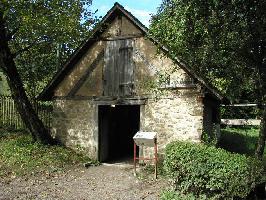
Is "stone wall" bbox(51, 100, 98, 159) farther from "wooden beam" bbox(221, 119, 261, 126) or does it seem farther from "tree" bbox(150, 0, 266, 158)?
"wooden beam" bbox(221, 119, 261, 126)

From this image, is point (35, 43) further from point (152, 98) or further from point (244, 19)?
point (244, 19)

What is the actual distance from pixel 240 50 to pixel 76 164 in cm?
827

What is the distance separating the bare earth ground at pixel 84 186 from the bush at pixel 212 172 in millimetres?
1252

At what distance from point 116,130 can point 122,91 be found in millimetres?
4318

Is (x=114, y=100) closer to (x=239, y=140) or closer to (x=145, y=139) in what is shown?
(x=145, y=139)

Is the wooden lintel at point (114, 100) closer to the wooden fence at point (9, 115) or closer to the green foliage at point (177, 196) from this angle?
the wooden fence at point (9, 115)

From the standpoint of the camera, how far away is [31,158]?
15125 mm

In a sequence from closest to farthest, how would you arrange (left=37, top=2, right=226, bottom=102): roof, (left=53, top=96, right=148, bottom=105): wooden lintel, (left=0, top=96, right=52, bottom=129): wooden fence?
(left=37, top=2, right=226, bottom=102): roof → (left=53, top=96, right=148, bottom=105): wooden lintel → (left=0, top=96, right=52, bottom=129): wooden fence

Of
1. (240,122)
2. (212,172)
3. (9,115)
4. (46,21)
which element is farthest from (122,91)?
(240,122)

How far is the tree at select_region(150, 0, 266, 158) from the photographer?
10633 mm

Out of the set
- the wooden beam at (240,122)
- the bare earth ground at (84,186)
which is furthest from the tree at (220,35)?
the wooden beam at (240,122)

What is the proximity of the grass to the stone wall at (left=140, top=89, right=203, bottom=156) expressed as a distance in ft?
11.4

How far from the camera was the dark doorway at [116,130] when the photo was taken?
54.8 feet

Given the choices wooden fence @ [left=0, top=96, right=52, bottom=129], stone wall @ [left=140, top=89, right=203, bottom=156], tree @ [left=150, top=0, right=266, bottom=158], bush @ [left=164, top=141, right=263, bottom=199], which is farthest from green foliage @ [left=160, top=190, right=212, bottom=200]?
wooden fence @ [left=0, top=96, right=52, bottom=129]
